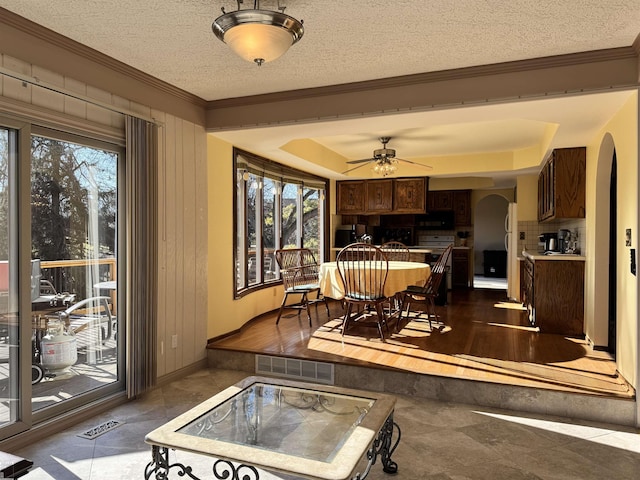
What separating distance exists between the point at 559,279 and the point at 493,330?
2.96 ft

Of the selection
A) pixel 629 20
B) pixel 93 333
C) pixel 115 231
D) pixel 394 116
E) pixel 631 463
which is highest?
pixel 629 20

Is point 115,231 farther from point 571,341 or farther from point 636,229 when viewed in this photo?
point 571,341

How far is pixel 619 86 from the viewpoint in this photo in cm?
308

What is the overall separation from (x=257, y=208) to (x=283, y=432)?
13.1 ft

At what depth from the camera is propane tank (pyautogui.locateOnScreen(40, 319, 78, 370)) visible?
2938 mm

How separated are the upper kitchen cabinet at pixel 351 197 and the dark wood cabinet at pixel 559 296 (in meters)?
3.64

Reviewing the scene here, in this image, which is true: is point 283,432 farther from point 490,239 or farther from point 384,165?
point 490,239

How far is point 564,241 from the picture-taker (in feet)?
19.0

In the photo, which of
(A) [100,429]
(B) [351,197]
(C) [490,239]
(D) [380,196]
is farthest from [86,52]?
(C) [490,239]

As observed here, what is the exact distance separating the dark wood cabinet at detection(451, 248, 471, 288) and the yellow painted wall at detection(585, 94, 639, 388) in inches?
174

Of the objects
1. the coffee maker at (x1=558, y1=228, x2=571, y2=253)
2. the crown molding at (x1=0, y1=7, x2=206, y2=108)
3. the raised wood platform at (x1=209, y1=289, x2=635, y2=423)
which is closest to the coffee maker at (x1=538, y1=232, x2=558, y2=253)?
the coffee maker at (x1=558, y1=228, x2=571, y2=253)

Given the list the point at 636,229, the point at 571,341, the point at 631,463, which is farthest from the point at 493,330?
the point at 631,463

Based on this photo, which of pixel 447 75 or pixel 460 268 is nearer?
pixel 447 75

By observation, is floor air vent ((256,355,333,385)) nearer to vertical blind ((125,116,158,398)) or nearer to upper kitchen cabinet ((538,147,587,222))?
vertical blind ((125,116,158,398))
